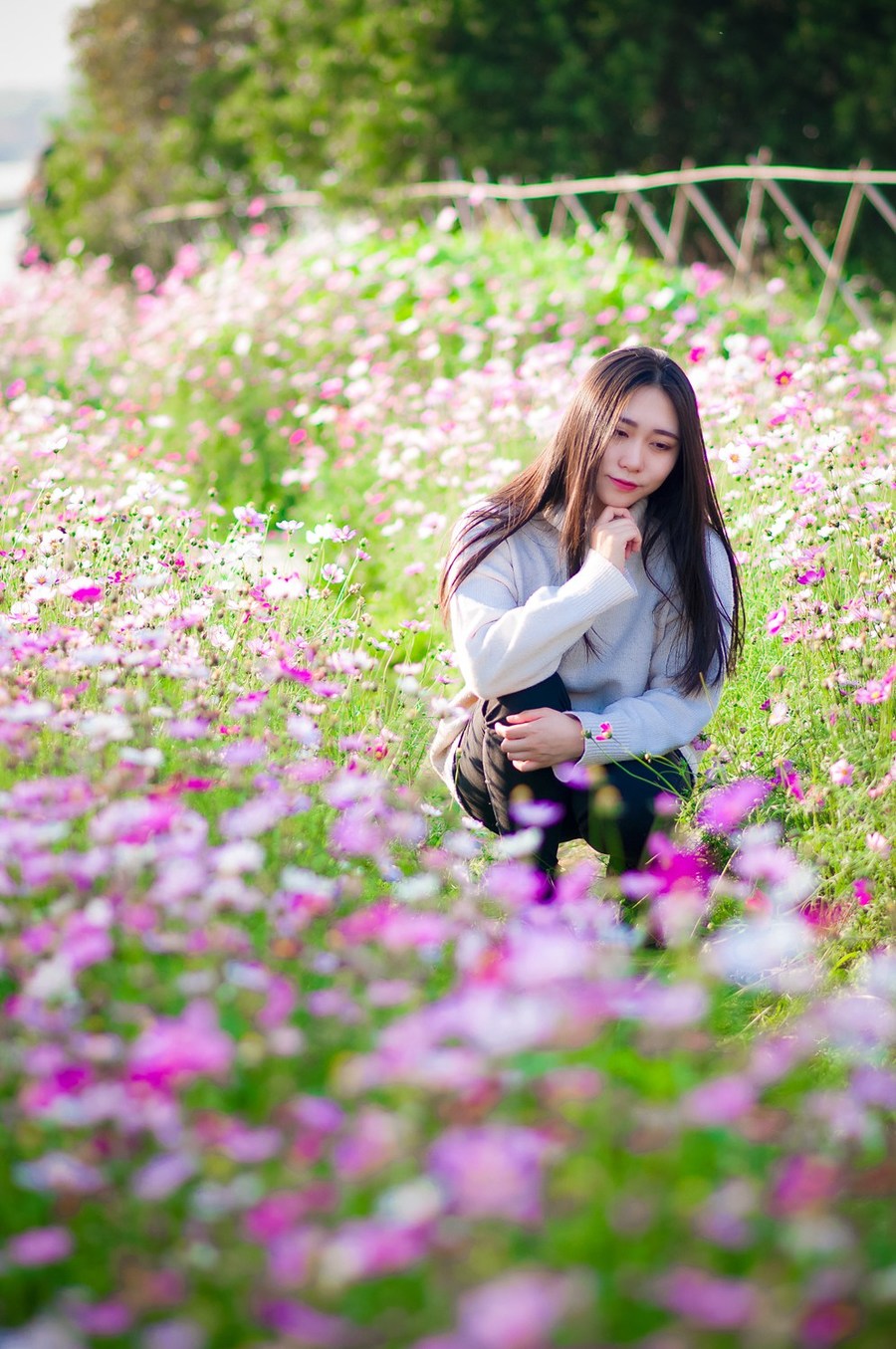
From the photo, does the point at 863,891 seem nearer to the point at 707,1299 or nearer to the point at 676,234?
the point at 707,1299

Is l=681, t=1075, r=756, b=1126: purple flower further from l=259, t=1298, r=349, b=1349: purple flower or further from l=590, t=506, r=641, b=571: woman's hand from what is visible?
l=590, t=506, r=641, b=571: woman's hand

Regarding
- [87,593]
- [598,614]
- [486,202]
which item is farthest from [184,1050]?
[486,202]

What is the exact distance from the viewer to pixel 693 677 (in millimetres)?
2629

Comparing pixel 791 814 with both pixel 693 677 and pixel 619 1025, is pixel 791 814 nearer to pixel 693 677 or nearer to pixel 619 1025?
pixel 693 677

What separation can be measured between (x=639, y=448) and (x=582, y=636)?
0.42 m

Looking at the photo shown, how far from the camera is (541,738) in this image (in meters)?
2.45

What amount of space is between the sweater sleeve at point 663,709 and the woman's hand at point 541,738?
0.03 metres

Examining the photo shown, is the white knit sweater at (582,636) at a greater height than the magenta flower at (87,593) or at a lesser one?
lesser

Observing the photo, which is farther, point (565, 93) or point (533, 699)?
point (565, 93)

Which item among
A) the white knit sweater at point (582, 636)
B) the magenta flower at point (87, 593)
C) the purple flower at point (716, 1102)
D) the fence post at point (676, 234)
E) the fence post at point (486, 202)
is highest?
the fence post at point (486, 202)

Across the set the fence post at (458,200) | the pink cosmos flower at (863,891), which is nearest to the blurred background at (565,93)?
the fence post at (458,200)

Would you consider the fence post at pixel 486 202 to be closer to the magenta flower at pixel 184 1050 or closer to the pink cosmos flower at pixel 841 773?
the pink cosmos flower at pixel 841 773

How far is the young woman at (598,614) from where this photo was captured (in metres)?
2.46

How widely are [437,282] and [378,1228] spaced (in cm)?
541
